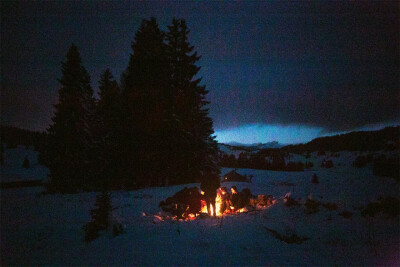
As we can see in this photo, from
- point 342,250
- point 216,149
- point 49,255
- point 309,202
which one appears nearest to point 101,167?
point 216,149

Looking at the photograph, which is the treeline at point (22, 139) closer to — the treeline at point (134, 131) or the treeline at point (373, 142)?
the treeline at point (134, 131)

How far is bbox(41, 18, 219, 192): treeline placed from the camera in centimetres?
1381

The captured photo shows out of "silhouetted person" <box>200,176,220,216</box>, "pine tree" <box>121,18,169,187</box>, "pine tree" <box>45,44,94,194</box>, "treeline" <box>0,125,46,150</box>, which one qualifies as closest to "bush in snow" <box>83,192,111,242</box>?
"silhouetted person" <box>200,176,220,216</box>

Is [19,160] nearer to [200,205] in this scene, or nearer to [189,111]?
[189,111]

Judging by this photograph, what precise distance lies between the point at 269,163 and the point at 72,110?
20.3 meters

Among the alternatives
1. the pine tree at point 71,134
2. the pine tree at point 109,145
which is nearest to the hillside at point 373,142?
the pine tree at point 109,145

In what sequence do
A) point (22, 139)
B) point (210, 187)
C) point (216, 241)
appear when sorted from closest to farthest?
point (216, 241), point (210, 187), point (22, 139)

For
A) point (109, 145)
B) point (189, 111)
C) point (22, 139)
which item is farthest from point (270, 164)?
point (22, 139)

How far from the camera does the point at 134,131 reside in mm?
14031

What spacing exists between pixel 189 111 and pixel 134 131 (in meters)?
4.51

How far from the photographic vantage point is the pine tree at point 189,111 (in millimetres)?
14781

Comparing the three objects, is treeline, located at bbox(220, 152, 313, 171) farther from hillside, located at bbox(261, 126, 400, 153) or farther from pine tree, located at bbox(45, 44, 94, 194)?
pine tree, located at bbox(45, 44, 94, 194)

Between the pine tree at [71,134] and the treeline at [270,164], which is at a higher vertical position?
the pine tree at [71,134]

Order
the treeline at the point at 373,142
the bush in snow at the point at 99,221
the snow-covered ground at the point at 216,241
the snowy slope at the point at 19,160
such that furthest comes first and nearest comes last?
the snowy slope at the point at 19,160
the treeline at the point at 373,142
the bush in snow at the point at 99,221
the snow-covered ground at the point at 216,241
